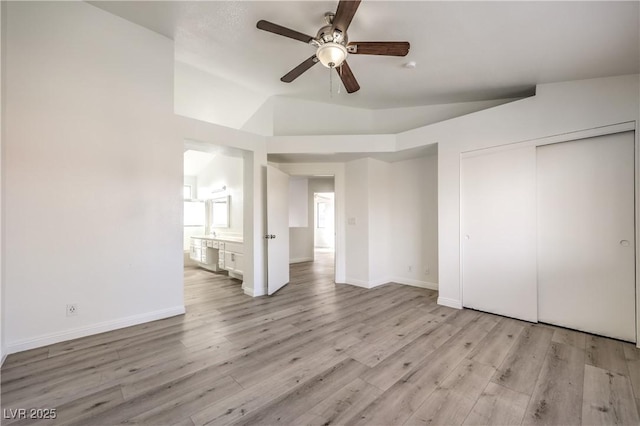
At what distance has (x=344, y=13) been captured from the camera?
6.17ft

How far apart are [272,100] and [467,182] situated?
338 cm

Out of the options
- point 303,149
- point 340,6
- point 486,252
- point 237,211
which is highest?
point 340,6

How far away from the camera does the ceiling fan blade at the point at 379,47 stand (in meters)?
2.15

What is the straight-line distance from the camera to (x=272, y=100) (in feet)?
15.4

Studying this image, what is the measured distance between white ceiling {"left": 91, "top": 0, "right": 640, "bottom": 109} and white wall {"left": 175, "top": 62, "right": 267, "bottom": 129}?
42 cm

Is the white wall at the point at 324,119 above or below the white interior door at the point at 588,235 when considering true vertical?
above

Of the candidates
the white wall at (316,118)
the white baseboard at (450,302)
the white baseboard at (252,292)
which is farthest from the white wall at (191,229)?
the white baseboard at (450,302)

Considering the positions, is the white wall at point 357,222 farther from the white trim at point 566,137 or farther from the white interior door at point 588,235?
the white interior door at point 588,235

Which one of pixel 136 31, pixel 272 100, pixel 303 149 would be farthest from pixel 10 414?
pixel 272 100

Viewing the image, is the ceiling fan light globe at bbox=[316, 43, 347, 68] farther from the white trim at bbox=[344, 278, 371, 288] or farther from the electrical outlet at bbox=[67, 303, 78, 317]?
the white trim at bbox=[344, 278, 371, 288]

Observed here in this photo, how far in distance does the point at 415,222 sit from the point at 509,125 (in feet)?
6.69

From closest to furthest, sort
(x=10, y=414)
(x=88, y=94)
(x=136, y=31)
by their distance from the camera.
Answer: (x=10, y=414), (x=88, y=94), (x=136, y=31)

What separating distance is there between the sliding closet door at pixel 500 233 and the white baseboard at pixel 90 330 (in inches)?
149

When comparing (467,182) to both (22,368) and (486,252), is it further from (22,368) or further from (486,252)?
(22,368)
